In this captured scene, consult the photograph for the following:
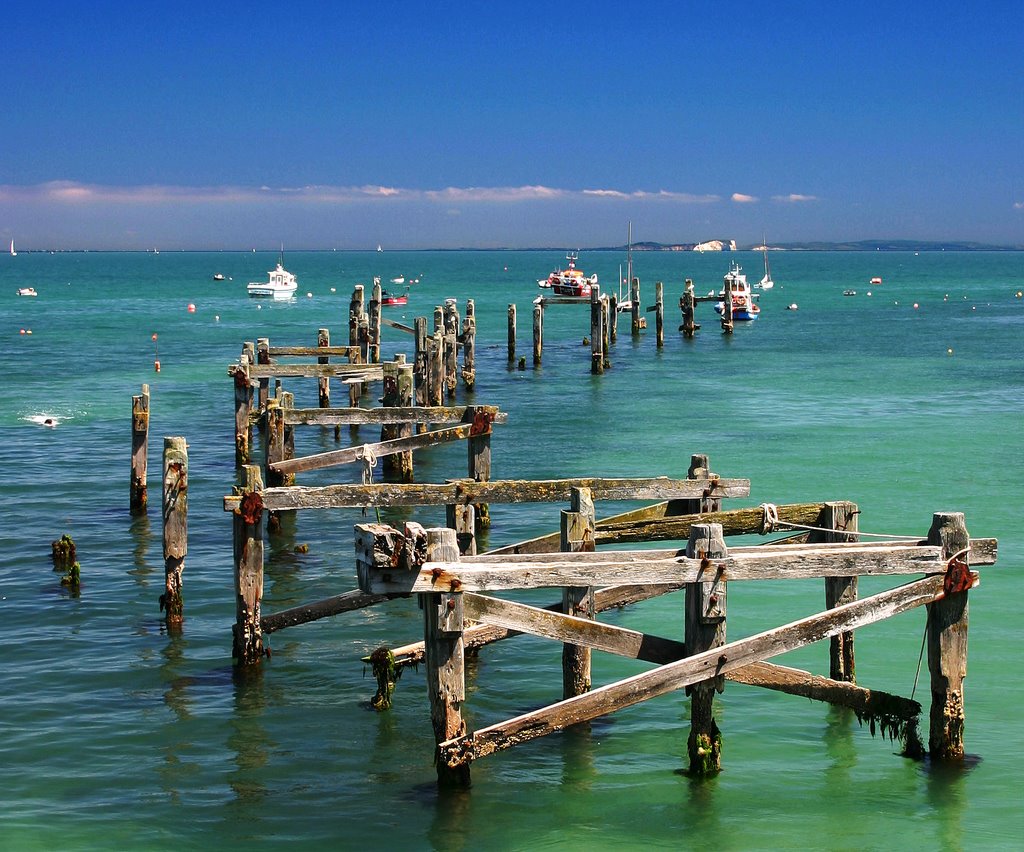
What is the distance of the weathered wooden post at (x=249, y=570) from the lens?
1299 centimetres

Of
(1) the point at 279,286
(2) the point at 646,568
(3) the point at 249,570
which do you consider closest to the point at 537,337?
(3) the point at 249,570

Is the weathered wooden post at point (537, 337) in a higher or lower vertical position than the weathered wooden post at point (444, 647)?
higher

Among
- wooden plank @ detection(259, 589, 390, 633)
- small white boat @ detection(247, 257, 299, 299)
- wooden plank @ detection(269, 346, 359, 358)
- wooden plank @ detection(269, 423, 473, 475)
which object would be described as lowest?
wooden plank @ detection(259, 589, 390, 633)

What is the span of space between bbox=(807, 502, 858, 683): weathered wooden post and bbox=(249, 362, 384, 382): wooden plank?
14259 millimetres

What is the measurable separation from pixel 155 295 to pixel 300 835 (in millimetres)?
112654

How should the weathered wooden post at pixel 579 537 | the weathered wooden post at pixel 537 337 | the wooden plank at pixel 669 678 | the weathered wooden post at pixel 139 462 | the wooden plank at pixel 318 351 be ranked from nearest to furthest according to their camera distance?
the wooden plank at pixel 669 678
the weathered wooden post at pixel 579 537
the weathered wooden post at pixel 139 462
the wooden plank at pixel 318 351
the weathered wooden post at pixel 537 337

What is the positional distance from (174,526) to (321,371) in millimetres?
11154

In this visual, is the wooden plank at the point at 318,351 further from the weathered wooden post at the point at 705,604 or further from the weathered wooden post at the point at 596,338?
the weathered wooden post at the point at 705,604

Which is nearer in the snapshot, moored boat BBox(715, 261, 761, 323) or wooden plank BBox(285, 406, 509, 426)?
wooden plank BBox(285, 406, 509, 426)

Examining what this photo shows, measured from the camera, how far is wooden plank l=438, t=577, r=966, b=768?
980 centimetres

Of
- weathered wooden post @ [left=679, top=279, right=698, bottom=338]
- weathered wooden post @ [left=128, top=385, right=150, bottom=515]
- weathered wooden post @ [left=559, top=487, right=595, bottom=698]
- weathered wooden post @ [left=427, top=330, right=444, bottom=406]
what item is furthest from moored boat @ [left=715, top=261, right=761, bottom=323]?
weathered wooden post @ [left=559, top=487, right=595, bottom=698]

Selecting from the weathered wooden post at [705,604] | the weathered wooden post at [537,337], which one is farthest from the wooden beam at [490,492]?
the weathered wooden post at [537,337]

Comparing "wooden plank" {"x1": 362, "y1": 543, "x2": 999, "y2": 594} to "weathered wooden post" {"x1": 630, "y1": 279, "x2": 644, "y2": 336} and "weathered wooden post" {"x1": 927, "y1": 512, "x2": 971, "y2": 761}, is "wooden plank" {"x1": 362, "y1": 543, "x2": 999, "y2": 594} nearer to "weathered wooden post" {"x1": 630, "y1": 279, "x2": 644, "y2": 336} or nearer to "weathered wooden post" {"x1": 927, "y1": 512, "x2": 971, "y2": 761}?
"weathered wooden post" {"x1": 927, "y1": 512, "x2": 971, "y2": 761}

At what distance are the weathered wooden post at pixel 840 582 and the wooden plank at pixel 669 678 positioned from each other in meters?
1.04
